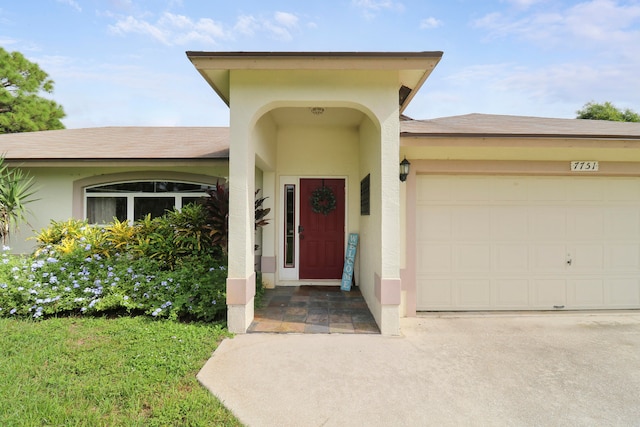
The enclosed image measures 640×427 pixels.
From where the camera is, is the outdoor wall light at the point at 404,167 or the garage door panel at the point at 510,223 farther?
the garage door panel at the point at 510,223

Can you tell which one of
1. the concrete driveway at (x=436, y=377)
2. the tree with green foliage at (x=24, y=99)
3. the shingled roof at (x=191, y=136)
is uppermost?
the tree with green foliage at (x=24, y=99)

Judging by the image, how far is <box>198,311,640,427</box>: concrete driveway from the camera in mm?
2617

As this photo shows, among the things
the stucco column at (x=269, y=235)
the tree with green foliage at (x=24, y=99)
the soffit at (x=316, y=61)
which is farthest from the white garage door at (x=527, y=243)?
the tree with green foliage at (x=24, y=99)

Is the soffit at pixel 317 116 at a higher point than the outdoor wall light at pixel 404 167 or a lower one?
higher

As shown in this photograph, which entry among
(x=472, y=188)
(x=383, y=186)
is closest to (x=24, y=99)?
(x=383, y=186)

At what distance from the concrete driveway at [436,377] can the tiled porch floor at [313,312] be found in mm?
247

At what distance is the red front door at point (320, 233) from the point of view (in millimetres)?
7055

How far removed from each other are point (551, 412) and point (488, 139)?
355 cm

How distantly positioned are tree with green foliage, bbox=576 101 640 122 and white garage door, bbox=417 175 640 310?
1047 inches

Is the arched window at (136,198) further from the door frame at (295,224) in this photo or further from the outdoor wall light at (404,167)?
the outdoor wall light at (404,167)

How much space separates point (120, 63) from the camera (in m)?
7.99

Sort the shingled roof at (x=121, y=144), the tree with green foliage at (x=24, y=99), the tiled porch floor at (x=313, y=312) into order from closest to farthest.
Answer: the tiled porch floor at (x=313, y=312) < the shingled roof at (x=121, y=144) < the tree with green foliage at (x=24, y=99)

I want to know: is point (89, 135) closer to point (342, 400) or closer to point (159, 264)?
point (159, 264)

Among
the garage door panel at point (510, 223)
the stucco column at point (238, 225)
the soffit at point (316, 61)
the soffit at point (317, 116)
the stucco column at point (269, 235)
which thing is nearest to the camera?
the soffit at point (316, 61)
